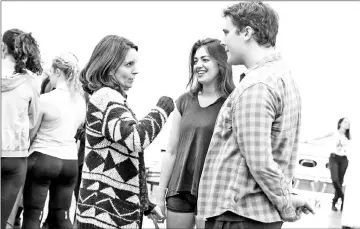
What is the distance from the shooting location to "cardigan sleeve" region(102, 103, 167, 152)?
1900 mm

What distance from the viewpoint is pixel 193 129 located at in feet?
8.27

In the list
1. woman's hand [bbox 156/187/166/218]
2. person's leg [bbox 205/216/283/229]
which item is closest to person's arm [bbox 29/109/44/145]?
woman's hand [bbox 156/187/166/218]

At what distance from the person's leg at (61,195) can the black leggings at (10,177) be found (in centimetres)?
30

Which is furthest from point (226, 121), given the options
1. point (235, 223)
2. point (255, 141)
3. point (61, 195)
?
point (61, 195)

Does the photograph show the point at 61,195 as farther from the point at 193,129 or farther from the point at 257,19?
the point at 257,19

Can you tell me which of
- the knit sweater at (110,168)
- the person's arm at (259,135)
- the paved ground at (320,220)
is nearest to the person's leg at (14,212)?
the paved ground at (320,220)

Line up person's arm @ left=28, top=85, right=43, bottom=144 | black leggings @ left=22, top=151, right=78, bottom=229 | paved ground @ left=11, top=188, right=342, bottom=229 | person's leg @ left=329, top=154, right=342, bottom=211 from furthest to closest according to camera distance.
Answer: person's leg @ left=329, top=154, right=342, bottom=211
paved ground @ left=11, top=188, right=342, bottom=229
black leggings @ left=22, top=151, right=78, bottom=229
person's arm @ left=28, top=85, right=43, bottom=144

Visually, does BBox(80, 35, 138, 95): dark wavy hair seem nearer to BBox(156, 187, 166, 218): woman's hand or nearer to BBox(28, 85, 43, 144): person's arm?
BBox(156, 187, 166, 218): woman's hand

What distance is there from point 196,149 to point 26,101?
1.25 metres

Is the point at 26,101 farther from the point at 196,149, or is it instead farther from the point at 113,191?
the point at 113,191

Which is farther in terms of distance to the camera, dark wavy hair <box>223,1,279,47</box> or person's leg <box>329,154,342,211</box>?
person's leg <box>329,154,342,211</box>

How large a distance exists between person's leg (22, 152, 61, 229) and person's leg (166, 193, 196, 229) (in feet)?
3.71

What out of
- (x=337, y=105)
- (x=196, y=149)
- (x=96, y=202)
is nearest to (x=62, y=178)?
(x=196, y=149)

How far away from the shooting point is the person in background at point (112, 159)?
1.94 m
